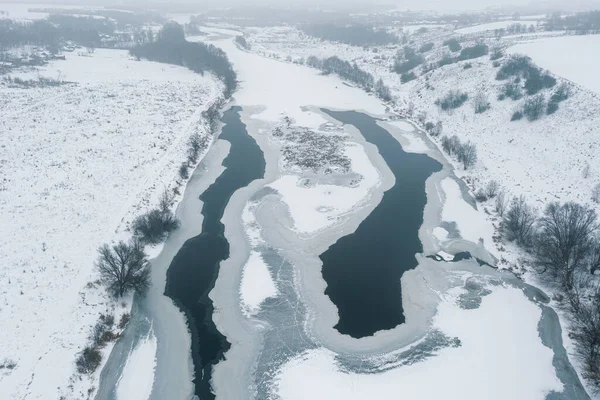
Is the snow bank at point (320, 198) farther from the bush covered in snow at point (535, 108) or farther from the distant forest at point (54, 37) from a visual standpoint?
the distant forest at point (54, 37)

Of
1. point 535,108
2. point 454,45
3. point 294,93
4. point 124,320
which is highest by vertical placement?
point 454,45

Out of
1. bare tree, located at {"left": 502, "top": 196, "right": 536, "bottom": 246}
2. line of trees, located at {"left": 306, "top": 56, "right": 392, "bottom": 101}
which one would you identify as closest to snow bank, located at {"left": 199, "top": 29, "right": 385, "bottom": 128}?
line of trees, located at {"left": 306, "top": 56, "right": 392, "bottom": 101}

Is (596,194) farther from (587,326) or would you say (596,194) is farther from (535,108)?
(535,108)

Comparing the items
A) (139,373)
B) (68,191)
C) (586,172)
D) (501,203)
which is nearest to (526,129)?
(586,172)

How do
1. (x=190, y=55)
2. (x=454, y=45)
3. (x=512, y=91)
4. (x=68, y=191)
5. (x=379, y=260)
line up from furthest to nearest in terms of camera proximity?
(x=190, y=55) < (x=454, y=45) < (x=512, y=91) < (x=68, y=191) < (x=379, y=260)

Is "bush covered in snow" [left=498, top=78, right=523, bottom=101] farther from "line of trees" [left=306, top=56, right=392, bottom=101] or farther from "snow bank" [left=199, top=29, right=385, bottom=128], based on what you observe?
"line of trees" [left=306, top=56, right=392, bottom=101]

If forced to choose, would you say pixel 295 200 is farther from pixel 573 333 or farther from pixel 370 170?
pixel 573 333
